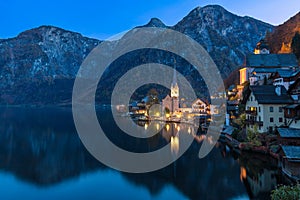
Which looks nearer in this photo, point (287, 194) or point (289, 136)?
point (287, 194)

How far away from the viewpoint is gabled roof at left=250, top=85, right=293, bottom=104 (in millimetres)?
28094

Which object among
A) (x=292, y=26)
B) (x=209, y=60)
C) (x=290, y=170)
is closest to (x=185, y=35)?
(x=209, y=60)

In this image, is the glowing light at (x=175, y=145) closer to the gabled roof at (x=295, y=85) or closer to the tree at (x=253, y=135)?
the tree at (x=253, y=135)

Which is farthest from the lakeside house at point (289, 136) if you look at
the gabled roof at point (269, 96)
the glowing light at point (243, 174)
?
the gabled roof at point (269, 96)

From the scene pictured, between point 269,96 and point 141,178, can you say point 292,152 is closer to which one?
point 269,96

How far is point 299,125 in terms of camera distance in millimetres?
23984

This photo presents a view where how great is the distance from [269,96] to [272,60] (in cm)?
2453

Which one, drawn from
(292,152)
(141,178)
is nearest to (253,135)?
(292,152)

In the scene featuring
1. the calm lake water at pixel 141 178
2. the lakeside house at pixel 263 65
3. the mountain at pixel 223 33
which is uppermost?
the mountain at pixel 223 33

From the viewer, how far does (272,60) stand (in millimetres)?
50031

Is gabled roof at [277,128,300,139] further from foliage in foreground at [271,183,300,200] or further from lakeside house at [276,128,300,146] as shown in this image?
foliage in foreground at [271,183,300,200]

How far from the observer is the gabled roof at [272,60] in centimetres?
4875

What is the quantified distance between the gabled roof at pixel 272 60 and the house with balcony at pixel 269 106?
71.5ft

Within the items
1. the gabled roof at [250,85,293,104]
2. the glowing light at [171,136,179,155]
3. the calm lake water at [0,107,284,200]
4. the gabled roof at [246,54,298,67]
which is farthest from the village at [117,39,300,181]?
the glowing light at [171,136,179,155]
